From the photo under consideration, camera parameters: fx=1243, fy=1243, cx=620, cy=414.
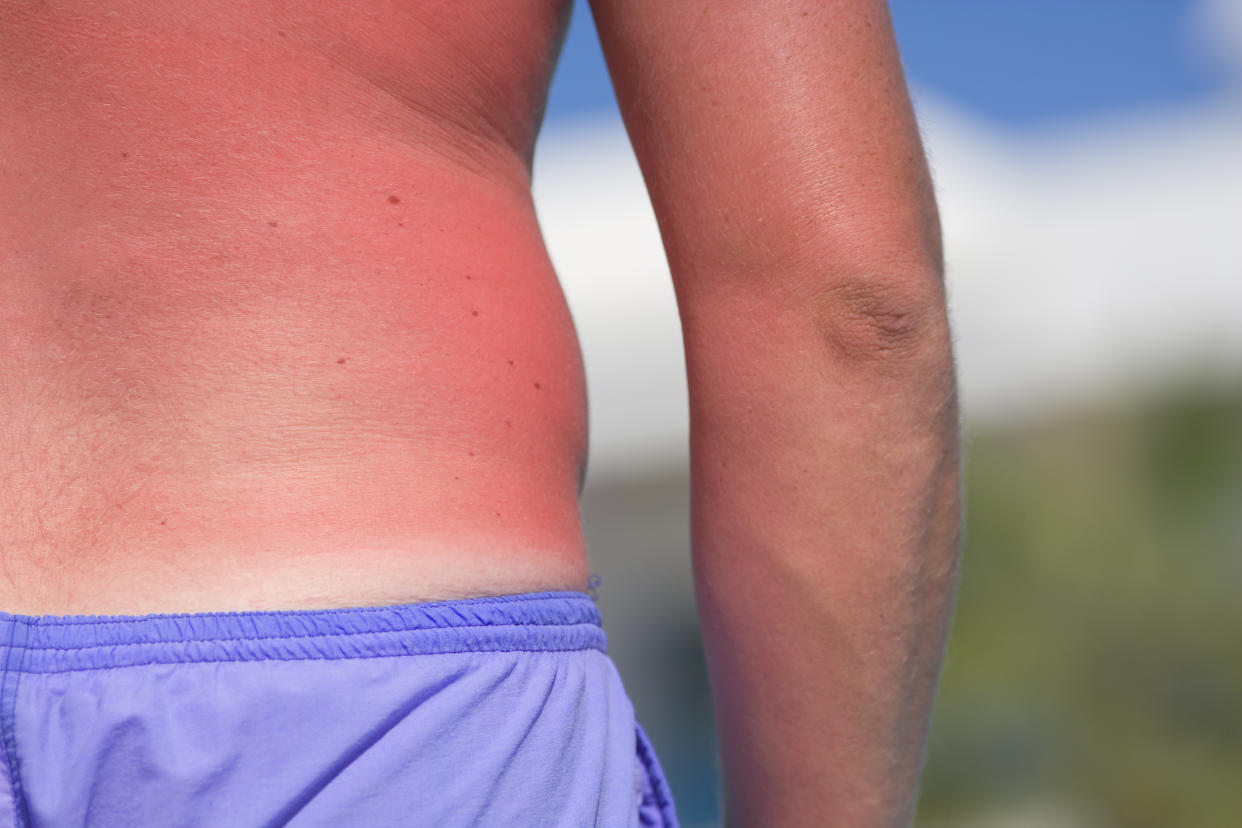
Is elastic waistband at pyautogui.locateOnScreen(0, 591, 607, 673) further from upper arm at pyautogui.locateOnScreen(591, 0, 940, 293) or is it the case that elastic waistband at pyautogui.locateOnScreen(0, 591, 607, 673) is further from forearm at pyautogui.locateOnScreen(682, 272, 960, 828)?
upper arm at pyautogui.locateOnScreen(591, 0, 940, 293)

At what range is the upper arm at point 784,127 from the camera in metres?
1.26

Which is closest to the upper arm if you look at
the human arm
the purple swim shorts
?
the human arm

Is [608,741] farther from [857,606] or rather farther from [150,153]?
[150,153]

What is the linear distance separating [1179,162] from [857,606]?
11.0 meters

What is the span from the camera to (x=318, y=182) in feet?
3.72

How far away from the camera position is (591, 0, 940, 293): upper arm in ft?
4.12

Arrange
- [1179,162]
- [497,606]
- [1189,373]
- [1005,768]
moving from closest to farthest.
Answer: [497,606], [1005,768], [1189,373], [1179,162]

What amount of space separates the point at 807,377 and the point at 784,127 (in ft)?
0.85

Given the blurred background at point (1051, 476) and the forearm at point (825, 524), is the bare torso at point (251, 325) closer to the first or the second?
the forearm at point (825, 524)

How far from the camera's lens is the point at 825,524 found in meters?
1.33

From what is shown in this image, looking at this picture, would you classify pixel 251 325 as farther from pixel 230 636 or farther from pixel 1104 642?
pixel 1104 642

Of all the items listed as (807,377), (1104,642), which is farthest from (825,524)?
(1104,642)

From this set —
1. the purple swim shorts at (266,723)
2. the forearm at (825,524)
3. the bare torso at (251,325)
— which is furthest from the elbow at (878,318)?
the purple swim shorts at (266,723)

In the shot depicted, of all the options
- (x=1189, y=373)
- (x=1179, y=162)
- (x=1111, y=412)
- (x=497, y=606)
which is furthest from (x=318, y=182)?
(x=1179, y=162)
